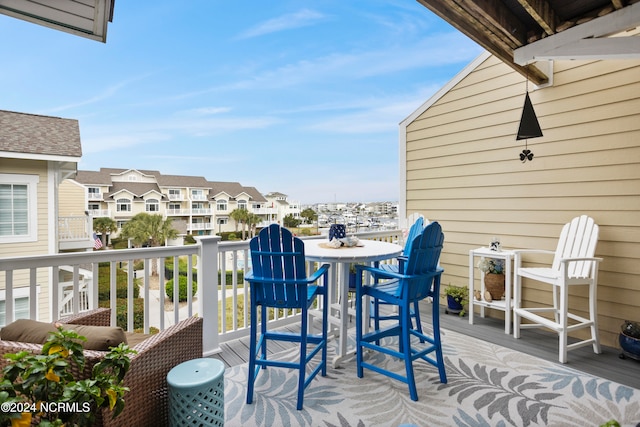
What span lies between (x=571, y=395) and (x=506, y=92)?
9.98ft

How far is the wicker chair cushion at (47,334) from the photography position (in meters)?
1.45

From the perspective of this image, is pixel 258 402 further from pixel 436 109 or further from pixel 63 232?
pixel 63 232

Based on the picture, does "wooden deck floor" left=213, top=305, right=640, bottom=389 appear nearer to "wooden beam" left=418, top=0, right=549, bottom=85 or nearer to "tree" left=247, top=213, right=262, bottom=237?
"wooden beam" left=418, top=0, right=549, bottom=85

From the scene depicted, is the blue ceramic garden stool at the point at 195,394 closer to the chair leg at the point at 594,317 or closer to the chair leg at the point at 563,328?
the chair leg at the point at 563,328

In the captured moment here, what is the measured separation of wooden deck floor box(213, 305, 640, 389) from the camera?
8.64 ft

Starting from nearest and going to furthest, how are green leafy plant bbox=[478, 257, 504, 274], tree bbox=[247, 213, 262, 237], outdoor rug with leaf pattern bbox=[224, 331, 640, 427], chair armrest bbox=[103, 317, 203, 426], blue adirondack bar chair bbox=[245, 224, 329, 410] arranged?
1. chair armrest bbox=[103, 317, 203, 426]
2. outdoor rug with leaf pattern bbox=[224, 331, 640, 427]
3. blue adirondack bar chair bbox=[245, 224, 329, 410]
4. green leafy plant bbox=[478, 257, 504, 274]
5. tree bbox=[247, 213, 262, 237]

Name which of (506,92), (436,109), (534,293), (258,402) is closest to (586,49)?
(506,92)

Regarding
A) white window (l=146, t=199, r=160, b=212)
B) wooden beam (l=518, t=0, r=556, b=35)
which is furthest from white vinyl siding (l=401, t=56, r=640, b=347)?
white window (l=146, t=199, r=160, b=212)

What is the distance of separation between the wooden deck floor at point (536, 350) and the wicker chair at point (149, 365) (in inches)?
41.2

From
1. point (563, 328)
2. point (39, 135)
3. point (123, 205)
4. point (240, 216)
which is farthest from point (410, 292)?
point (123, 205)

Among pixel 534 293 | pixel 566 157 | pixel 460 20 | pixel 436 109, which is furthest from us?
pixel 436 109

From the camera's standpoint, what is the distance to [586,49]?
2.49 meters

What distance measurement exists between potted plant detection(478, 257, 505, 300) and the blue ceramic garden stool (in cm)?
316

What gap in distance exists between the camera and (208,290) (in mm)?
2906
